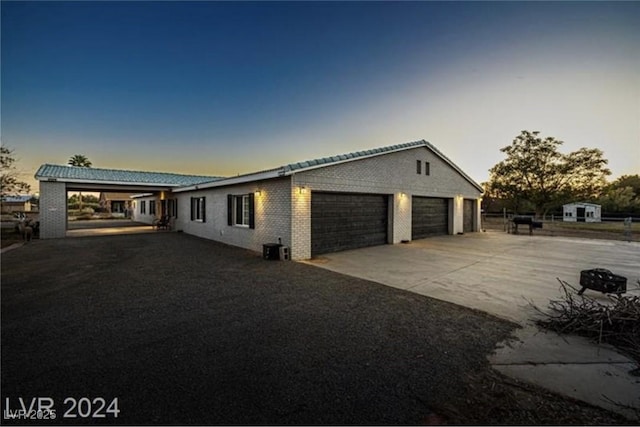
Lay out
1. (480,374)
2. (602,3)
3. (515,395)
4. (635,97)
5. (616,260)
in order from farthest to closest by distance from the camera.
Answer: (635,97)
(616,260)
(602,3)
(480,374)
(515,395)

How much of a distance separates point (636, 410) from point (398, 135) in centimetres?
1594

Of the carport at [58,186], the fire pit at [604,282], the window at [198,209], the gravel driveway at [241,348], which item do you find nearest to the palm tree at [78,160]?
the carport at [58,186]

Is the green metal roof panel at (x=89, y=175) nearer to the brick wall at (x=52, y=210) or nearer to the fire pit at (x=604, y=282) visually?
the brick wall at (x=52, y=210)

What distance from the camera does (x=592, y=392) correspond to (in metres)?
2.37

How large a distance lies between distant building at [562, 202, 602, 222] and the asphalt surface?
1561 inches

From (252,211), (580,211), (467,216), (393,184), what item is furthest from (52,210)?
(580,211)

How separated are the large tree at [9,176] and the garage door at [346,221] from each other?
21.5 m

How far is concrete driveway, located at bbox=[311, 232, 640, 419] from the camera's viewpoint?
2551 millimetres

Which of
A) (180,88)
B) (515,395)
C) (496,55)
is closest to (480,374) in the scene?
(515,395)

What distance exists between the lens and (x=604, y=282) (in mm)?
4570

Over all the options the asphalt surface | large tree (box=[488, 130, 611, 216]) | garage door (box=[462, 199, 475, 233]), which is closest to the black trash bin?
the asphalt surface

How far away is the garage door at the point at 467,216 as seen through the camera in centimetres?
1781

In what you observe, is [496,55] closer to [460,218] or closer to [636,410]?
[460,218]

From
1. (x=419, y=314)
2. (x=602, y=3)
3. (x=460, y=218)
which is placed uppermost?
(x=602, y=3)
